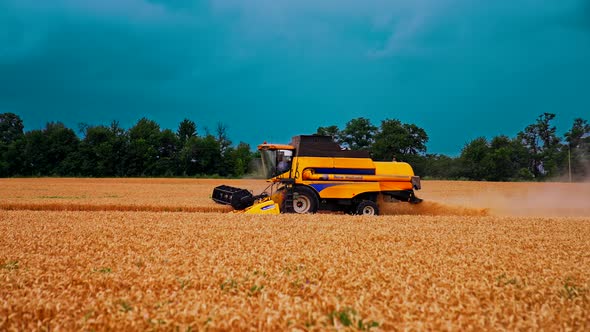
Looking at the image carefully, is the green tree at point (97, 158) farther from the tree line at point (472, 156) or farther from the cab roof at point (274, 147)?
the cab roof at point (274, 147)

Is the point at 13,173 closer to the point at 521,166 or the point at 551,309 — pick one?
the point at 551,309

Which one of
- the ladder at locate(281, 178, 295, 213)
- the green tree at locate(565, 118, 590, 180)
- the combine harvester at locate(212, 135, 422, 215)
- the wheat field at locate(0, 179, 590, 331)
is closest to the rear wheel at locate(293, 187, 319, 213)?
the combine harvester at locate(212, 135, 422, 215)

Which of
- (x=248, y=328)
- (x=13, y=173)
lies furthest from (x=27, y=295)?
(x=13, y=173)

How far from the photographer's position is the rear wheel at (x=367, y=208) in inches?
484

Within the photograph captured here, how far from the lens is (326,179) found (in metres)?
12.4

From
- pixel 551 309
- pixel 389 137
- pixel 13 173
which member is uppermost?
pixel 389 137

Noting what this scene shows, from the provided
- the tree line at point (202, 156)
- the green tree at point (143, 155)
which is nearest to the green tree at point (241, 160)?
the tree line at point (202, 156)

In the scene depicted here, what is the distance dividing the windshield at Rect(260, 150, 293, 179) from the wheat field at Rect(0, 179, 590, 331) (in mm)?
4471

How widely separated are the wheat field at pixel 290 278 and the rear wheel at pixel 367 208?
3.73 meters

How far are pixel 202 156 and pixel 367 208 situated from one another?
1520 inches

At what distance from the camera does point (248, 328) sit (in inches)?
126

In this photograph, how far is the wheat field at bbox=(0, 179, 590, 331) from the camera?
11.2 feet

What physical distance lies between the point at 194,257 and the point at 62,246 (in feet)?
8.34

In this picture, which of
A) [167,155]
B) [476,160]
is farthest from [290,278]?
[476,160]
